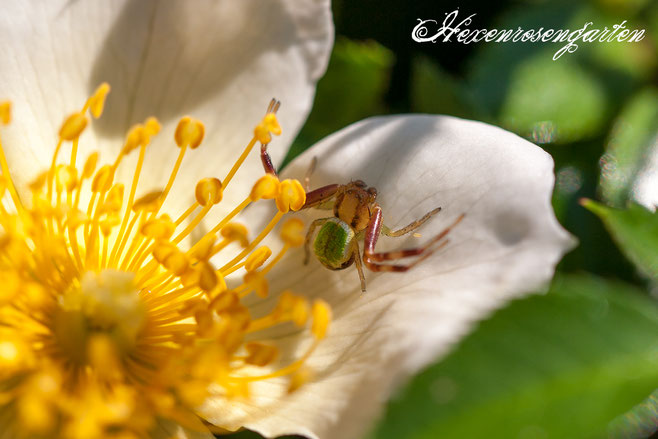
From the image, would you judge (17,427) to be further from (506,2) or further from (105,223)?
(506,2)

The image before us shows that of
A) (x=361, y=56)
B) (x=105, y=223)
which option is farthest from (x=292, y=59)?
(x=105, y=223)

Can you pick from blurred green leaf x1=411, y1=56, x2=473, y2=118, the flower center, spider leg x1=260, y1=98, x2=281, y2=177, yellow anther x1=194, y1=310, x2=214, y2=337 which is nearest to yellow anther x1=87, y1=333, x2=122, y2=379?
the flower center

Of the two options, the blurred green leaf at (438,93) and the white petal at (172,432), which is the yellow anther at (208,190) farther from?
the blurred green leaf at (438,93)

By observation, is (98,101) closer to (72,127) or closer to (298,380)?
(72,127)

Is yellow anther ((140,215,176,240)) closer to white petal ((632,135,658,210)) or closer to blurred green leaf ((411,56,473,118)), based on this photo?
blurred green leaf ((411,56,473,118))

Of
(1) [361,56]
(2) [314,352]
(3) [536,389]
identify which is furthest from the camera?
(1) [361,56]

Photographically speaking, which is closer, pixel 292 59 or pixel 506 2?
pixel 292 59
